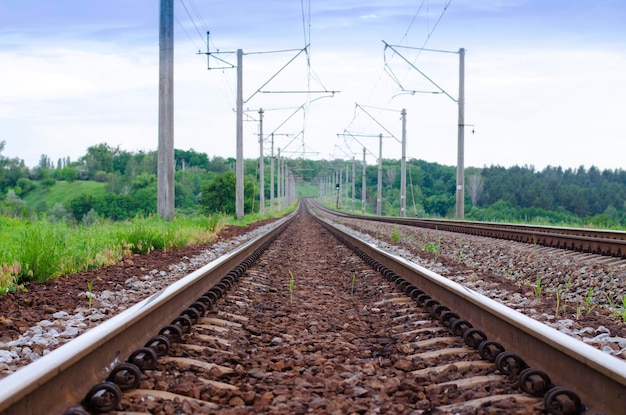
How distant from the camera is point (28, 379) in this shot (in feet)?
7.90

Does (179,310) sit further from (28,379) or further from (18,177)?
(18,177)

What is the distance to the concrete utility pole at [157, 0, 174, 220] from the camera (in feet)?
56.6

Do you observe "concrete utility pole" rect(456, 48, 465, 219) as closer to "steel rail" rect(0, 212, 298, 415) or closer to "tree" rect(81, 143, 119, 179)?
"steel rail" rect(0, 212, 298, 415)

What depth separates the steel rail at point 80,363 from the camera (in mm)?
2373

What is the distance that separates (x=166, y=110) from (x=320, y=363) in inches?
574

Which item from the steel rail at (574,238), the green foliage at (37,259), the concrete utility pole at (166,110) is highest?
the concrete utility pole at (166,110)

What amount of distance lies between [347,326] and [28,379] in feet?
9.85

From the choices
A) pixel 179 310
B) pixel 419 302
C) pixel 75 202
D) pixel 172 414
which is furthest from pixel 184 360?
pixel 75 202

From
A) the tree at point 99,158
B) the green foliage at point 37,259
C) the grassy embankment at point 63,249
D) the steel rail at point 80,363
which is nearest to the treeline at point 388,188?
the tree at point 99,158

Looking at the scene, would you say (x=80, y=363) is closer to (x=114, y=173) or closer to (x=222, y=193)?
(x=222, y=193)

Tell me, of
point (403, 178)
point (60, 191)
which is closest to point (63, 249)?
point (403, 178)

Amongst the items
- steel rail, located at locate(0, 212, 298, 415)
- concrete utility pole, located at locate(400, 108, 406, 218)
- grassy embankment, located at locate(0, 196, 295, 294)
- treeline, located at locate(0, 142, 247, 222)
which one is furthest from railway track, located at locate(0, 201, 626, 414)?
treeline, located at locate(0, 142, 247, 222)

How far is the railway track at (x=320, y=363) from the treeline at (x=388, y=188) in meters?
51.5

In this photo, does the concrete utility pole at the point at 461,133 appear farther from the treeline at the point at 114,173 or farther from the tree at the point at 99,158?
the tree at the point at 99,158
